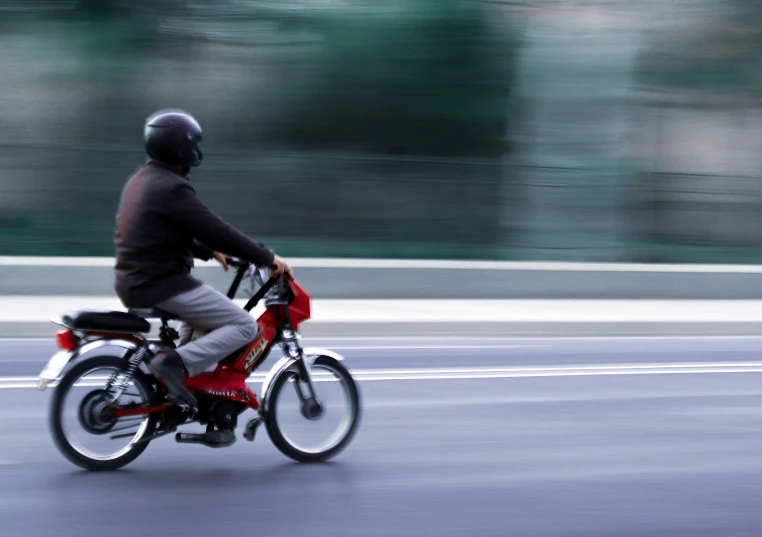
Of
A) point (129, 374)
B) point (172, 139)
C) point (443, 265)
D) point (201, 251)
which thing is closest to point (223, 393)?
point (129, 374)

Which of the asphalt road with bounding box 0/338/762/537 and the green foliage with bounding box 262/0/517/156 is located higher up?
the green foliage with bounding box 262/0/517/156

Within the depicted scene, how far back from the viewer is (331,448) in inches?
245

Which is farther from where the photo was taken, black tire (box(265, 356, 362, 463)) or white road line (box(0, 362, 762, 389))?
white road line (box(0, 362, 762, 389))

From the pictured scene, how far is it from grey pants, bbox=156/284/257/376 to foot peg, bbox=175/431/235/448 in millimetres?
343

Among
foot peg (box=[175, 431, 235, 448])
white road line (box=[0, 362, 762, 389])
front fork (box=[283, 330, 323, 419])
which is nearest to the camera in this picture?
foot peg (box=[175, 431, 235, 448])

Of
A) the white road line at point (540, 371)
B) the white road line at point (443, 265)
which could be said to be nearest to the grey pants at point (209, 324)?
the white road line at point (540, 371)

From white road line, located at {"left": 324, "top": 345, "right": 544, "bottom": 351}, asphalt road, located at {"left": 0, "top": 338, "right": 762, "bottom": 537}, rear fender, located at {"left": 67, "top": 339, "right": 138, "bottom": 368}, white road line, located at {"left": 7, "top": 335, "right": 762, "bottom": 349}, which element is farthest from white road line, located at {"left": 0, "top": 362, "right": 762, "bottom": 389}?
rear fender, located at {"left": 67, "top": 339, "right": 138, "bottom": 368}

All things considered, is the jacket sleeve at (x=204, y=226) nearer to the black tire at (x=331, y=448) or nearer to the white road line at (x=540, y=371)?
the black tire at (x=331, y=448)

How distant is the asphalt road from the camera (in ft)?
16.4

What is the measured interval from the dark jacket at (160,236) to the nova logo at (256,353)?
0.47 metres

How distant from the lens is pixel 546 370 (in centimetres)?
988

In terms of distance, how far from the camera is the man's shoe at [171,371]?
5578 mm

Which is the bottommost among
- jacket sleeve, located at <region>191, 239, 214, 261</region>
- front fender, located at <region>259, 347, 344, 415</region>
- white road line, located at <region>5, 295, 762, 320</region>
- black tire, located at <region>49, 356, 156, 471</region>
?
black tire, located at <region>49, 356, 156, 471</region>

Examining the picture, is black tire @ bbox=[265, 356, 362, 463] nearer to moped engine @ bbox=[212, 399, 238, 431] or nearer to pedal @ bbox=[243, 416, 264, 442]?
→ pedal @ bbox=[243, 416, 264, 442]
